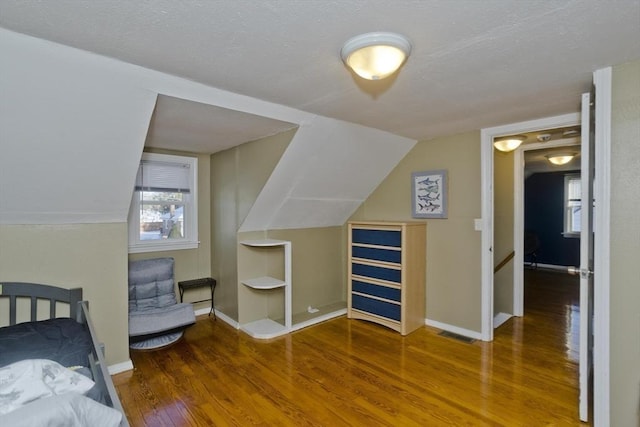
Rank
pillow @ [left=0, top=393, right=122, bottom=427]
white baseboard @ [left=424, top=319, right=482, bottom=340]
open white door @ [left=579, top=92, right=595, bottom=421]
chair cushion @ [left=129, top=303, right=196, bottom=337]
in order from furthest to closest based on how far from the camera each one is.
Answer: white baseboard @ [left=424, top=319, right=482, bottom=340] < chair cushion @ [left=129, top=303, right=196, bottom=337] < open white door @ [left=579, top=92, right=595, bottom=421] < pillow @ [left=0, top=393, right=122, bottom=427]

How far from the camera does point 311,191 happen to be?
3.63 metres

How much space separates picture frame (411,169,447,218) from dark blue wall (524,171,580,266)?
4785 mm

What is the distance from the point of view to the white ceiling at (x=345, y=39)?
51.4 inches

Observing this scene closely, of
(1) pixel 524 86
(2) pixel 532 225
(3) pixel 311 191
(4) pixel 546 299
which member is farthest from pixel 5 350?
(2) pixel 532 225

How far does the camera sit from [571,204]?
664 cm

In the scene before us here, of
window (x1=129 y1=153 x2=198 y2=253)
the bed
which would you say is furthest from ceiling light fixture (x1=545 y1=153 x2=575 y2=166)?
the bed

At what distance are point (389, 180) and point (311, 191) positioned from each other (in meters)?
1.05

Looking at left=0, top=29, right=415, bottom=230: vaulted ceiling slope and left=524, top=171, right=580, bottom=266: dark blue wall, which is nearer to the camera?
left=0, top=29, right=415, bottom=230: vaulted ceiling slope

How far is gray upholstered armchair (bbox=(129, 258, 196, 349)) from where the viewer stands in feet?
9.48

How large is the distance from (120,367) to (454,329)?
3.16 m

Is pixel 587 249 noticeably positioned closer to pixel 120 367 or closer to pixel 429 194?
pixel 429 194

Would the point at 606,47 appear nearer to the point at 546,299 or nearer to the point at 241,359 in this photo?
the point at 241,359

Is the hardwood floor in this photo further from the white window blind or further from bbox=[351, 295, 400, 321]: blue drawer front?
the white window blind

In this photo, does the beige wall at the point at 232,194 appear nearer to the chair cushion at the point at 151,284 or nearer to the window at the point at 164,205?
the window at the point at 164,205
